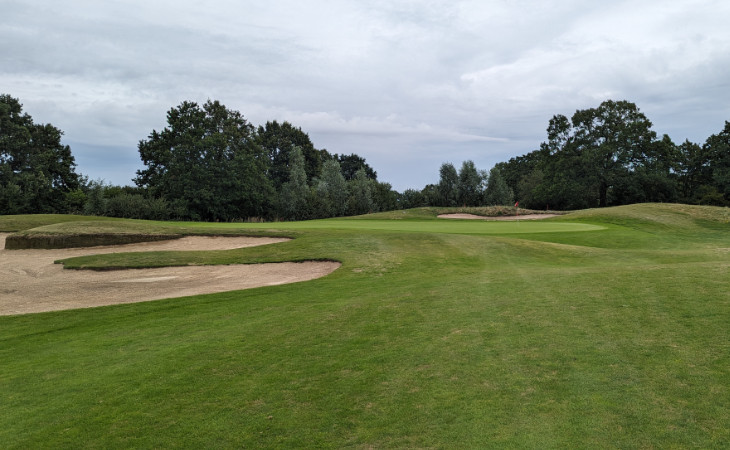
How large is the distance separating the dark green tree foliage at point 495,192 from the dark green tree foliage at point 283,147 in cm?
3134

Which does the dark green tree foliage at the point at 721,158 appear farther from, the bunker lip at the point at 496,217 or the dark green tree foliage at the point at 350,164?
the dark green tree foliage at the point at 350,164

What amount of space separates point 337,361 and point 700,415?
4184mm

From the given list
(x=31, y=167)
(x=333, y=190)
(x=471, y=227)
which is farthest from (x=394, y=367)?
(x=333, y=190)

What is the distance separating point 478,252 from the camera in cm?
1898

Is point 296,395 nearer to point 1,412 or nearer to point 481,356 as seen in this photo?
point 481,356

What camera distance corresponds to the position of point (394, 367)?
19.9 ft

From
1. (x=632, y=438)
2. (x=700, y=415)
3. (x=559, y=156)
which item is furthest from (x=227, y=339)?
(x=559, y=156)

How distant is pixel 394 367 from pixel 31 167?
192 ft

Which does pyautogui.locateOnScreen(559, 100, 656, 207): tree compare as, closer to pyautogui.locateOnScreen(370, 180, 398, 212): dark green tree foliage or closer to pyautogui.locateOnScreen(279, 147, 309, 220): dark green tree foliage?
pyautogui.locateOnScreen(370, 180, 398, 212): dark green tree foliage

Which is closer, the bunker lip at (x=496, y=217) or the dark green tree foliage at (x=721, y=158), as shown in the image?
the bunker lip at (x=496, y=217)

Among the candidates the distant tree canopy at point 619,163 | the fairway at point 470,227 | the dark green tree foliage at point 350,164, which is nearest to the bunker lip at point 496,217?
the fairway at point 470,227

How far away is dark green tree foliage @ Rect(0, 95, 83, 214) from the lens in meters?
46.9

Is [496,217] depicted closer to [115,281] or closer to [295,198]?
[295,198]

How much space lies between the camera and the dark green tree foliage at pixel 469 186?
63.8 meters
